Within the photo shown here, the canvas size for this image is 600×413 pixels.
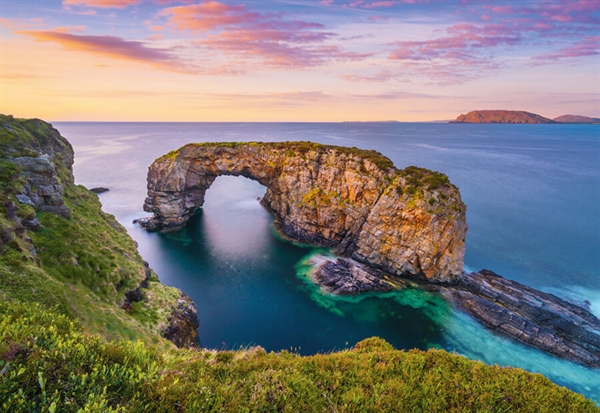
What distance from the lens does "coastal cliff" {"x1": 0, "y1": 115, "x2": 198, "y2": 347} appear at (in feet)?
→ 54.5

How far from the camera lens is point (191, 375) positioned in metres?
10.5

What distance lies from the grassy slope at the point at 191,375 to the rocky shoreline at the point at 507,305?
23.6m

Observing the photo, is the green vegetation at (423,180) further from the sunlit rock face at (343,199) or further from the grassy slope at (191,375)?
the grassy slope at (191,375)

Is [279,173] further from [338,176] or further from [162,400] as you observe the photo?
[162,400]

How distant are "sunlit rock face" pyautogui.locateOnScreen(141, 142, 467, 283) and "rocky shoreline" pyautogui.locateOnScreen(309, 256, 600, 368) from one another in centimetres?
281

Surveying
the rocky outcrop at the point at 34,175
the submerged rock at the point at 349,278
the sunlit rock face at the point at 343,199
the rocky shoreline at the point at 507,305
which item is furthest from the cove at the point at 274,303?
the rocky outcrop at the point at 34,175

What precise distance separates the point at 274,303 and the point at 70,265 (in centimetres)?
2169

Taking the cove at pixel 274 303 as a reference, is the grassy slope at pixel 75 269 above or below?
above

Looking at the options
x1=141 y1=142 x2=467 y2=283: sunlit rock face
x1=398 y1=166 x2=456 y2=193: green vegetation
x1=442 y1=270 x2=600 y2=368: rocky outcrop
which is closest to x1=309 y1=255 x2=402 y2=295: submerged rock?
x1=141 y1=142 x2=467 y2=283: sunlit rock face

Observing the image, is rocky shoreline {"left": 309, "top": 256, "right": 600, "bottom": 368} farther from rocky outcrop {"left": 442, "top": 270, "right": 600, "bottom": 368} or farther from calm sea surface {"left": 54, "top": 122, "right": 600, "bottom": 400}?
calm sea surface {"left": 54, "top": 122, "right": 600, "bottom": 400}

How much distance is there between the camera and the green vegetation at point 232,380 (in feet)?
26.0

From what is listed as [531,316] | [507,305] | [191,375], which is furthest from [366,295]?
[191,375]

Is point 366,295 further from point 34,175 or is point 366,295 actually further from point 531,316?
point 34,175

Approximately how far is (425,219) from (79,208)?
145ft
